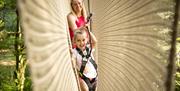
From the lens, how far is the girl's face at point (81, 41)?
159cm

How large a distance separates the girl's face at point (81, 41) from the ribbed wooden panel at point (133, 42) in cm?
15

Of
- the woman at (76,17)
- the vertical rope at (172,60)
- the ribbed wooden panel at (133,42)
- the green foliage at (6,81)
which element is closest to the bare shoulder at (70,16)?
the woman at (76,17)

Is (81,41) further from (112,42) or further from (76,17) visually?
(112,42)

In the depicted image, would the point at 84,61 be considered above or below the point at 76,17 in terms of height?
below

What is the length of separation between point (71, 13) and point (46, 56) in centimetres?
110

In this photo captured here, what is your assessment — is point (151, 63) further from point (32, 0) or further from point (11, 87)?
point (11, 87)

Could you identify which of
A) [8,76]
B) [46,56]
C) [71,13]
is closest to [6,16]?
[8,76]

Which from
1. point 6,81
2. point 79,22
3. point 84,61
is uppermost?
point 79,22

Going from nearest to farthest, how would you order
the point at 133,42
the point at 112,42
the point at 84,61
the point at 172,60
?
the point at 172,60 < the point at 133,42 < the point at 84,61 < the point at 112,42

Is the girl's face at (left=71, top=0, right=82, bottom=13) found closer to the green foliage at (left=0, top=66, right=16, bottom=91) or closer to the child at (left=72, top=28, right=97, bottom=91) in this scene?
the child at (left=72, top=28, right=97, bottom=91)

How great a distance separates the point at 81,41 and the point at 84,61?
0.43ft

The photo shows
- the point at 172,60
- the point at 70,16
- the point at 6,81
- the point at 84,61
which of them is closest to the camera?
the point at 172,60

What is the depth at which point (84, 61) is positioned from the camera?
68.0 inches

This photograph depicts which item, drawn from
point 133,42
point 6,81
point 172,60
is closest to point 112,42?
point 133,42
